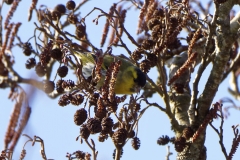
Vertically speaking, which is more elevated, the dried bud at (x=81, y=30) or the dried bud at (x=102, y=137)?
the dried bud at (x=81, y=30)

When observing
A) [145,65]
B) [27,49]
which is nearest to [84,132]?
[145,65]

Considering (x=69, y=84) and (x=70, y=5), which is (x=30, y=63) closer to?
(x=70, y=5)

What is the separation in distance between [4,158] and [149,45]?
2.86 feet

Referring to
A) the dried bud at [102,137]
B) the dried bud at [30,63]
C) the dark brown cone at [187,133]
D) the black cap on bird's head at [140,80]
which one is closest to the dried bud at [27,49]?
the dried bud at [30,63]

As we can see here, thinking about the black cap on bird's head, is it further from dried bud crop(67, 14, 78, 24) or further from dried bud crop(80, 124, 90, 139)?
dried bud crop(80, 124, 90, 139)

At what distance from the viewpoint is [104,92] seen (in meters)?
1.92

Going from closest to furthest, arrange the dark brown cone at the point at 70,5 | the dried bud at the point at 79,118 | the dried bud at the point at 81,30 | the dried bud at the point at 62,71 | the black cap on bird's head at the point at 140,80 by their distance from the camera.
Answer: the dried bud at the point at 79,118, the dried bud at the point at 62,71, the dried bud at the point at 81,30, the dark brown cone at the point at 70,5, the black cap on bird's head at the point at 140,80

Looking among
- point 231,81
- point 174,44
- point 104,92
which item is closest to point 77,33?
A: point 174,44

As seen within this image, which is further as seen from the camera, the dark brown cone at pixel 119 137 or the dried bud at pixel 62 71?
the dried bud at pixel 62 71

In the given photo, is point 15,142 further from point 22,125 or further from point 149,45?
point 149,45

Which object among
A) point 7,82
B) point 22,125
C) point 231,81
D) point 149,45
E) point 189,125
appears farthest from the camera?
point 231,81

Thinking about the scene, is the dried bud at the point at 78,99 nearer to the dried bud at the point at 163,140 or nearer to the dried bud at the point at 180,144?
the dried bud at the point at 180,144

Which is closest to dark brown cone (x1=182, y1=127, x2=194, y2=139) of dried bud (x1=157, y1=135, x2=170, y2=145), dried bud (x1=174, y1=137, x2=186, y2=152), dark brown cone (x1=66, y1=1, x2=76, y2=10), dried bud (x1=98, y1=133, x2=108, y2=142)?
dried bud (x1=174, y1=137, x2=186, y2=152)

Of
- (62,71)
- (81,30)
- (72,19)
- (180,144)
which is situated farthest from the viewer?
(72,19)
